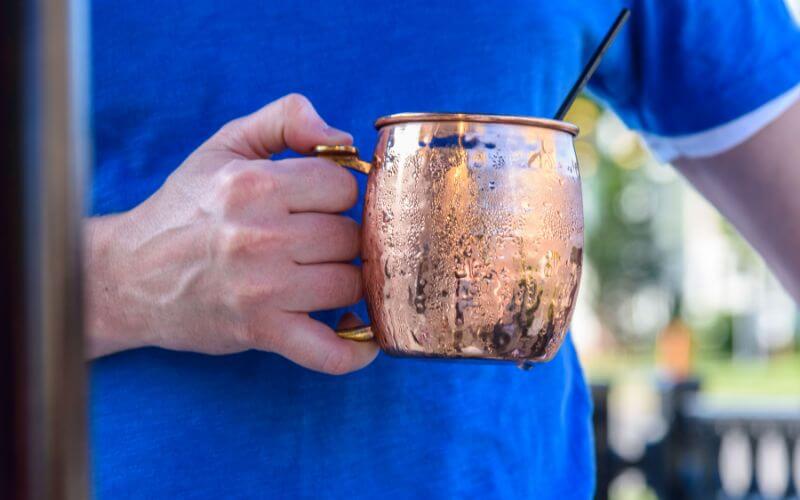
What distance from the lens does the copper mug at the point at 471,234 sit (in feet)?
1.85

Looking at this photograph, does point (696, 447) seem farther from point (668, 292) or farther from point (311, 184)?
point (668, 292)

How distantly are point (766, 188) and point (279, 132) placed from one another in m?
0.53

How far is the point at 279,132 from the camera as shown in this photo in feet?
2.10

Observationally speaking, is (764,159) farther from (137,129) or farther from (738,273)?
(738,273)

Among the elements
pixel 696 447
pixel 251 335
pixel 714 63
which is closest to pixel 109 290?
pixel 251 335

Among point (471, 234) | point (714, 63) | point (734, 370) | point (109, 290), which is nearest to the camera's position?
point (471, 234)

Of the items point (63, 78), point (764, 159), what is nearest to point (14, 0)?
point (63, 78)

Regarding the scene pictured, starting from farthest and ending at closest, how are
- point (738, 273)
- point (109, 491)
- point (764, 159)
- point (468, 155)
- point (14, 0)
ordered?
1. point (738, 273)
2. point (764, 159)
3. point (109, 491)
4. point (468, 155)
5. point (14, 0)

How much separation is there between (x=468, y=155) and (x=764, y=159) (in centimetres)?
50

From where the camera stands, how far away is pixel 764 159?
0.97 metres

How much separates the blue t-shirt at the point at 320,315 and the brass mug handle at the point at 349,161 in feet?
0.39

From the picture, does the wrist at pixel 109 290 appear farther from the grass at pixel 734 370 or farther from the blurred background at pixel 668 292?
the grass at pixel 734 370

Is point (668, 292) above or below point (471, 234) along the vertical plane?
below

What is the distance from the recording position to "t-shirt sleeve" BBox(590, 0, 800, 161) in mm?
922
